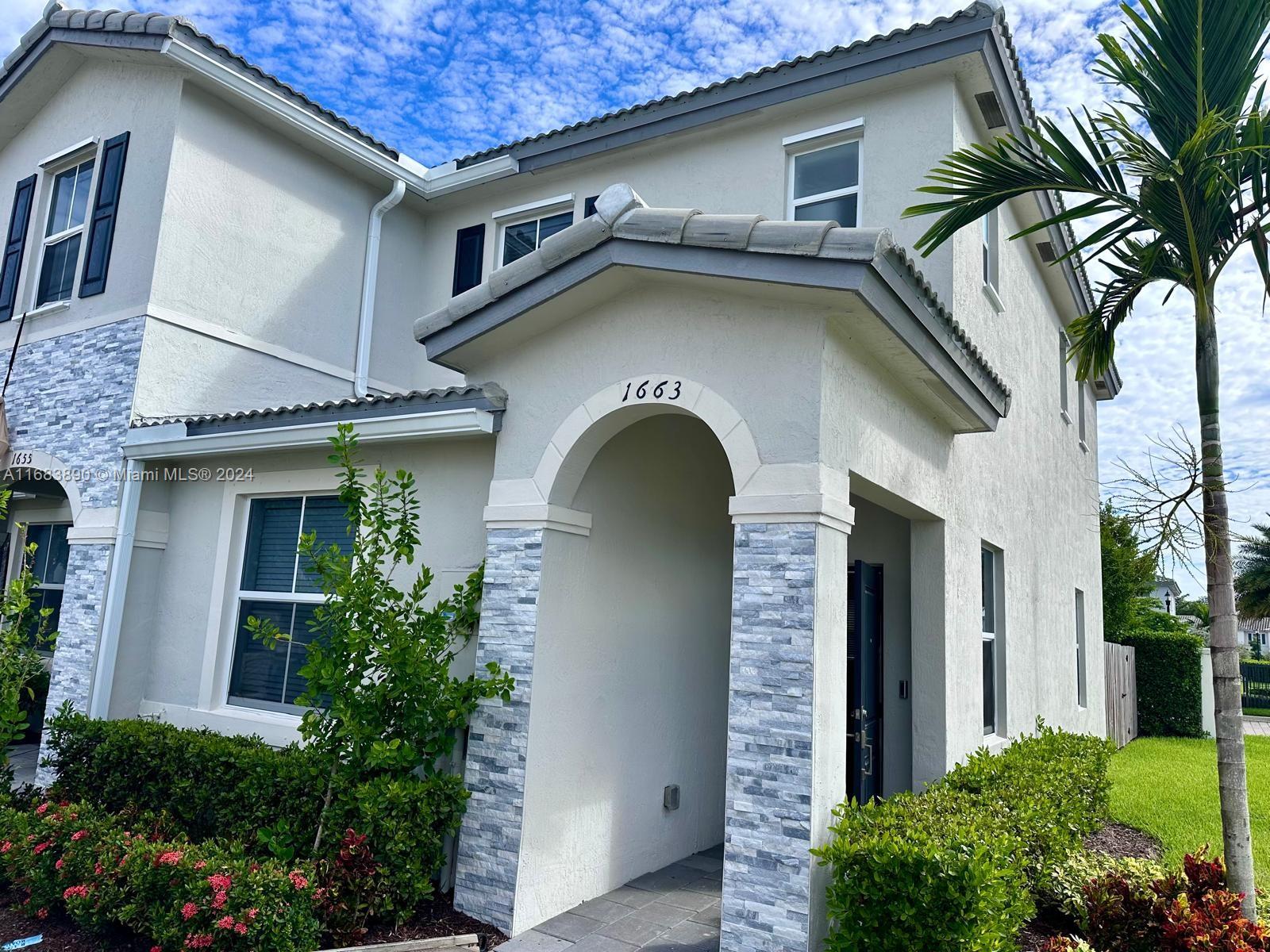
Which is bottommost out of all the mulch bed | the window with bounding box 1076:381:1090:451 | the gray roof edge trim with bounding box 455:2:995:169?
the mulch bed

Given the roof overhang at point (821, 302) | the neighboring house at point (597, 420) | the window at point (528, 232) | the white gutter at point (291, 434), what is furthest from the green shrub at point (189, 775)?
the window at point (528, 232)

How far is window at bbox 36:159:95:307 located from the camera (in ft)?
35.7

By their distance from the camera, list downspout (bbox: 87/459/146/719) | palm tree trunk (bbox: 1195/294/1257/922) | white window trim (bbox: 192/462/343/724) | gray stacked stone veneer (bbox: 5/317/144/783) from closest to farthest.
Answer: palm tree trunk (bbox: 1195/294/1257/922) → white window trim (bbox: 192/462/343/724) → downspout (bbox: 87/459/146/719) → gray stacked stone veneer (bbox: 5/317/144/783)

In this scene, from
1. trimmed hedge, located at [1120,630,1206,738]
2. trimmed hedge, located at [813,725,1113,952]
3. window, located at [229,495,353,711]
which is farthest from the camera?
trimmed hedge, located at [1120,630,1206,738]

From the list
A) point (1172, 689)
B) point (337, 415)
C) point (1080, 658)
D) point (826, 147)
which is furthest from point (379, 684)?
point (1172, 689)

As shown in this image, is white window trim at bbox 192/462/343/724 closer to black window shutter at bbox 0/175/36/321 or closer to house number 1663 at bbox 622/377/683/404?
house number 1663 at bbox 622/377/683/404

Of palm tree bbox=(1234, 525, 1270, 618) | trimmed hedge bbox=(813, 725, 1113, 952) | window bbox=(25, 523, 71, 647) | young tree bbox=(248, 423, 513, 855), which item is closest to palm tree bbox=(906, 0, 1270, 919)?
trimmed hedge bbox=(813, 725, 1113, 952)

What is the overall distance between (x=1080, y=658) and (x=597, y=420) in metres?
11.4

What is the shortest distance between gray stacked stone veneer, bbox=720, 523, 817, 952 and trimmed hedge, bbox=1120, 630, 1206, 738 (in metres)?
17.0

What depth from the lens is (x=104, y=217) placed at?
10.3 m

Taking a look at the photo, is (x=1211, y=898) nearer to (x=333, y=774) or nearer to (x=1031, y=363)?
(x=333, y=774)

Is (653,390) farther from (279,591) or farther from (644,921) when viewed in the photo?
(279,591)

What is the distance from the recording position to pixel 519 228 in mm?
11727

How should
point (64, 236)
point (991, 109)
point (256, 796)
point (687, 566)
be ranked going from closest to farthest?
point (256, 796) < point (687, 566) < point (991, 109) < point (64, 236)
